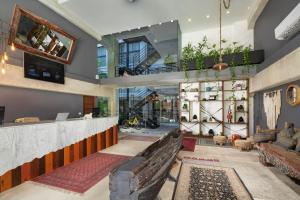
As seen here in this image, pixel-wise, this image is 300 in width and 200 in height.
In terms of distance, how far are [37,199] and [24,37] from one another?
4.57 metres

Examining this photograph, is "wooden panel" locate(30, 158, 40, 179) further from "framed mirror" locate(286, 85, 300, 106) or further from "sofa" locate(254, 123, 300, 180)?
"framed mirror" locate(286, 85, 300, 106)

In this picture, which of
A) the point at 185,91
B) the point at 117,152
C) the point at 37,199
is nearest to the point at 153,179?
the point at 37,199

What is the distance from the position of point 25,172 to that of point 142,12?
640cm

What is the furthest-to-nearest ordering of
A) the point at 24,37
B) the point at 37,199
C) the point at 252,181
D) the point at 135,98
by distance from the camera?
the point at 135,98 → the point at 24,37 → the point at 252,181 → the point at 37,199

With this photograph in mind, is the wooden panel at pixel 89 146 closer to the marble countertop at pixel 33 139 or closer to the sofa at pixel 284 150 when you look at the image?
the marble countertop at pixel 33 139

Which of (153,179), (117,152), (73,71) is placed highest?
(73,71)

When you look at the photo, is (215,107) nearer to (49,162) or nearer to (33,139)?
(49,162)

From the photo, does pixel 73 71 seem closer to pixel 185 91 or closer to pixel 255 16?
pixel 185 91

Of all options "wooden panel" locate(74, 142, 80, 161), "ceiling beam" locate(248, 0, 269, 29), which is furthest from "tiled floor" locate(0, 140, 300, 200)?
"ceiling beam" locate(248, 0, 269, 29)

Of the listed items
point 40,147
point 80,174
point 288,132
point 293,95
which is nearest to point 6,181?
point 40,147

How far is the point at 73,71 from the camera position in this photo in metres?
6.82

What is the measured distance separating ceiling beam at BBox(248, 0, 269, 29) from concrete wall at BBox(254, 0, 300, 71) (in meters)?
0.13

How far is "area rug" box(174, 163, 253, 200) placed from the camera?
8.10 ft

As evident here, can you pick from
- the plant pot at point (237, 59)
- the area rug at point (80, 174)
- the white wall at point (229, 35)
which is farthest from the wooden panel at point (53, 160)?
the white wall at point (229, 35)
